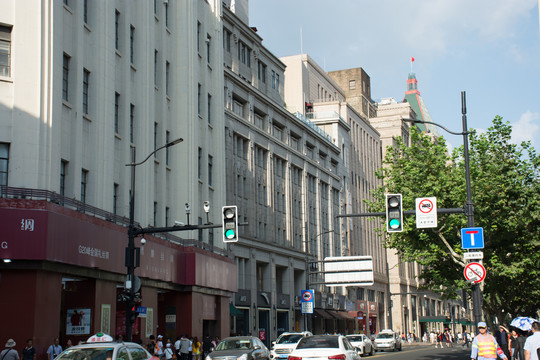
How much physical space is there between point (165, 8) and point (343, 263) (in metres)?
24.9

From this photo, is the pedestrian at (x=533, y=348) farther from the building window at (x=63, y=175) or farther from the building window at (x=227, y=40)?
the building window at (x=227, y=40)

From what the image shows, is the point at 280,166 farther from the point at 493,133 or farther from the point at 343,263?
the point at 493,133

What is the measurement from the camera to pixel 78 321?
95.6ft

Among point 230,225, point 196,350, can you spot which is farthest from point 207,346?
point 230,225

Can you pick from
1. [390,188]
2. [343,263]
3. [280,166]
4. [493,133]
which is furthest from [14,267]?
[280,166]

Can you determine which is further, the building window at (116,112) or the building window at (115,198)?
the building window at (116,112)

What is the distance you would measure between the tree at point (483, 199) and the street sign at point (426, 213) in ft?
35.2

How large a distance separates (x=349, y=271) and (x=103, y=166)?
2870 cm

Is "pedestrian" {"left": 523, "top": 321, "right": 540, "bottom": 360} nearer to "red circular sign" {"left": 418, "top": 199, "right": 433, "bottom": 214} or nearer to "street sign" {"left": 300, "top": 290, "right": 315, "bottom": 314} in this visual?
"red circular sign" {"left": 418, "top": 199, "right": 433, "bottom": 214}

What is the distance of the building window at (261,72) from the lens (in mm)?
62234

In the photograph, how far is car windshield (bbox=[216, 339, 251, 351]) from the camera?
2666cm

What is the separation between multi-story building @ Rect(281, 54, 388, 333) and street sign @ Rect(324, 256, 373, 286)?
64.4 ft

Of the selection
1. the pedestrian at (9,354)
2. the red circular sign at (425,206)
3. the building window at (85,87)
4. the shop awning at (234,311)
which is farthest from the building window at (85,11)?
the shop awning at (234,311)

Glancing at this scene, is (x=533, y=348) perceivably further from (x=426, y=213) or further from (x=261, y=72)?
(x=261, y=72)
